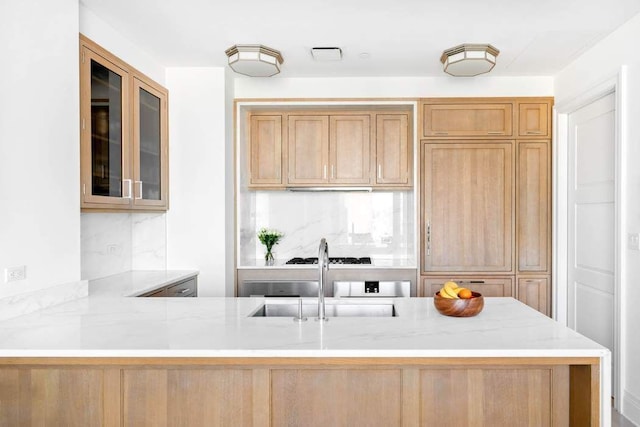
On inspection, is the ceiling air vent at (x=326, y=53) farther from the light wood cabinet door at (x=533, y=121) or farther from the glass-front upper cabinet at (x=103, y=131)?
the light wood cabinet door at (x=533, y=121)

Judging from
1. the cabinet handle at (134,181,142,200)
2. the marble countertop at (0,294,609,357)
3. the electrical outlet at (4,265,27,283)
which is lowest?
the marble countertop at (0,294,609,357)

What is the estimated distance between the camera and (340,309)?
7.75 ft

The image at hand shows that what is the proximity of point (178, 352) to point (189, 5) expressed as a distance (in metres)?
2.11

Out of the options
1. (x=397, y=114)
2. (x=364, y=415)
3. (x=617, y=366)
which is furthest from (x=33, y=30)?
(x=617, y=366)

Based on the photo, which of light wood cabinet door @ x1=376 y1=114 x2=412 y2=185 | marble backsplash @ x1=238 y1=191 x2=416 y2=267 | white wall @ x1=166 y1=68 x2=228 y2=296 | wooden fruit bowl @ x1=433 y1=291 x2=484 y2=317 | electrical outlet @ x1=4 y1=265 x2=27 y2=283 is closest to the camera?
wooden fruit bowl @ x1=433 y1=291 x2=484 y2=317

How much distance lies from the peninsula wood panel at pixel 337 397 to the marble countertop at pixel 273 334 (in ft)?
0.43

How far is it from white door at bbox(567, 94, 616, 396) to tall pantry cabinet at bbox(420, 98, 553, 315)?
255 mm

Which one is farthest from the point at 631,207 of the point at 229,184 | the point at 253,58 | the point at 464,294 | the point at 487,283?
the point at 229,184

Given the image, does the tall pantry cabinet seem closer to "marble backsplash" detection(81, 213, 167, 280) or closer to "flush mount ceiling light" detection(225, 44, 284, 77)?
"flush mount ceiling light" detection(225, 44, 284, 77)

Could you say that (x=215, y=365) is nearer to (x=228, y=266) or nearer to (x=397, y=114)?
(x=228, y=266)

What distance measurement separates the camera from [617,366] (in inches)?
121

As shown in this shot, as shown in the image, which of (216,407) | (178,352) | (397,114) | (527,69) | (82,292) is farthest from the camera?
(397,114)

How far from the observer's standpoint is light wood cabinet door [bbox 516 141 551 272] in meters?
4.07

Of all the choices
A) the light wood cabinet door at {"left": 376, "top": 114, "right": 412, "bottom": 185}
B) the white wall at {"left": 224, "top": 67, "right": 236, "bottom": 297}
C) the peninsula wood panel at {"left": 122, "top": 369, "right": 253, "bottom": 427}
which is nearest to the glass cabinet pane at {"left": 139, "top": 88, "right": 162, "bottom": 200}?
the white wall at {"left": 224, "top": 67, "right": 236, "bottom": 297}
